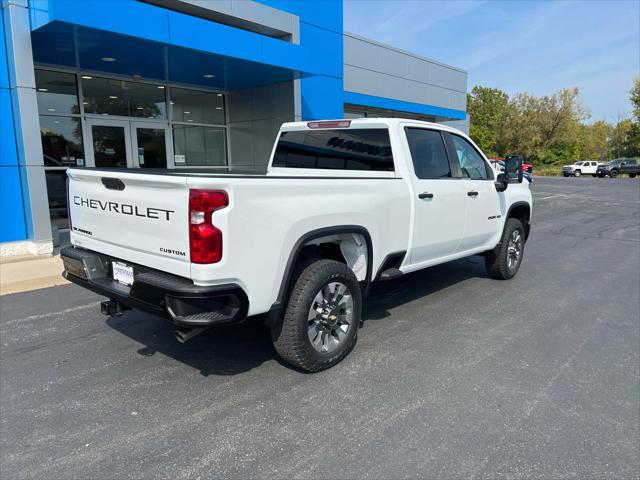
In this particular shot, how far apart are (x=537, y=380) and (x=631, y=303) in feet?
9.73

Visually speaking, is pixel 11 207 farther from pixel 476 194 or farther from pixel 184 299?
pixel 476 194

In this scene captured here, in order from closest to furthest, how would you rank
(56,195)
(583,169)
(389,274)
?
(389,274)
(56,195)
(583,169)

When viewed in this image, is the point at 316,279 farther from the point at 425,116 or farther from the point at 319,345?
the point at 425,116

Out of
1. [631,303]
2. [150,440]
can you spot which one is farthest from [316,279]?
[631,303]

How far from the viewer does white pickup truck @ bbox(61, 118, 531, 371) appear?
3.06 metres

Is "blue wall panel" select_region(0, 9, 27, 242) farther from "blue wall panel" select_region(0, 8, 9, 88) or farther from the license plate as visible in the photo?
the license plate

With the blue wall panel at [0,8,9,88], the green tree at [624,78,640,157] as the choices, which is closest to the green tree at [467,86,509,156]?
the green tree at [624,78,640,157]

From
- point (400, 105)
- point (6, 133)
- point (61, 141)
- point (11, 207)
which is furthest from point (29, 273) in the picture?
point (400, 105)

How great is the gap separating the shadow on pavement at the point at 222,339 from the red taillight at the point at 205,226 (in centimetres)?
86

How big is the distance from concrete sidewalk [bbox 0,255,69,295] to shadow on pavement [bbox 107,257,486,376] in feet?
7.70

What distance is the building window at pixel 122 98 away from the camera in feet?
A: 36.9

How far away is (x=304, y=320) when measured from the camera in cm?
361

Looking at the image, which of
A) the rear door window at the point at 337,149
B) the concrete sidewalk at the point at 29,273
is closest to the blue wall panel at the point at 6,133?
the concrete sidewalk at the point at 29,273

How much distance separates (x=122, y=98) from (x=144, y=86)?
697mm
